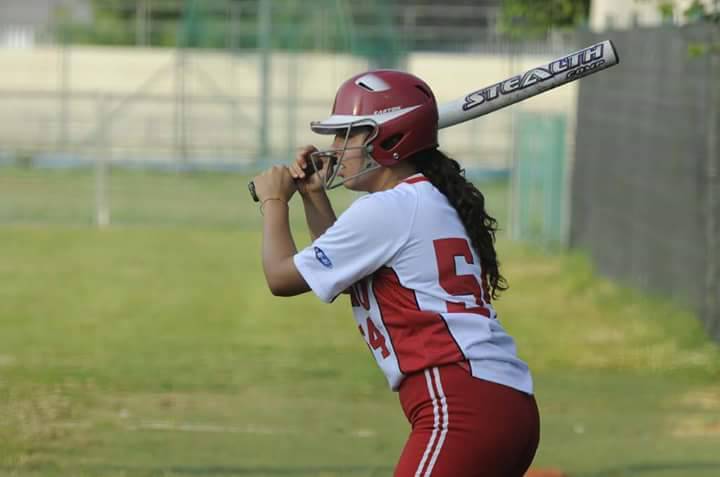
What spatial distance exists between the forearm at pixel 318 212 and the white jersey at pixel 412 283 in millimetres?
443

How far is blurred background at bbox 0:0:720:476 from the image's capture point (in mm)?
9242

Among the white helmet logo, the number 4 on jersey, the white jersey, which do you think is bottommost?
the number 4 on jersey

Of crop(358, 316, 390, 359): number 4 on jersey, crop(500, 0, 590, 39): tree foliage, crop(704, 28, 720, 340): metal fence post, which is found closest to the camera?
crop(358, 316, 390, 359): number 4 on jersey

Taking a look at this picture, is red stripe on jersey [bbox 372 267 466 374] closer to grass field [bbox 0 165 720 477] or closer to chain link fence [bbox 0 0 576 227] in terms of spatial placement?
grass field [bbox 0 165 720 477]

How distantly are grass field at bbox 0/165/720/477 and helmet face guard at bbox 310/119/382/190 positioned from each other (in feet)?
11.5

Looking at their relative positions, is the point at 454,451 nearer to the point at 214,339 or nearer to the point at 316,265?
the point at 316,265

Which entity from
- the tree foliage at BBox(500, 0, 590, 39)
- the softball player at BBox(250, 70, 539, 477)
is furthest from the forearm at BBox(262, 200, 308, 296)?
the tree foliage at BBox(500, 0, 590, 39)

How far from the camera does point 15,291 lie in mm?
15672

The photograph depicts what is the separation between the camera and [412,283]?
430cm

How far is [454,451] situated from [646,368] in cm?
828

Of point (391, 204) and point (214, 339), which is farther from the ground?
point (391, 204)

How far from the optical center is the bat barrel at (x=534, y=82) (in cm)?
456

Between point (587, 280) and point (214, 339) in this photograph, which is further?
point (587, 280)

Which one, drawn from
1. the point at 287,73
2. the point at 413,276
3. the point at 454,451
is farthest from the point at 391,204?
the point at 287,73
